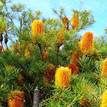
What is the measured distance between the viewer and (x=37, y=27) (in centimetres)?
280

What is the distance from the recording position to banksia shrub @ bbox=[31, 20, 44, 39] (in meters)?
2.79

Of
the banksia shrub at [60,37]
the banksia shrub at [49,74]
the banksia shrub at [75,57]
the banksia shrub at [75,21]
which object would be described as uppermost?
the banksia shrub at [75,21]

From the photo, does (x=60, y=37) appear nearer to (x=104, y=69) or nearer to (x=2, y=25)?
(x=2, y=25)

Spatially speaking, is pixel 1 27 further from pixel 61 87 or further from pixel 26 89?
pixel 61 87

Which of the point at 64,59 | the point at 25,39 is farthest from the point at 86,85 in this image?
the point at 64,59

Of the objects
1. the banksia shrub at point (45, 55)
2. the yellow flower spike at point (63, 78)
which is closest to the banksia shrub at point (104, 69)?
the yellow flower spike at point (63, 78)

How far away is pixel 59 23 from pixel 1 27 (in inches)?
16.7

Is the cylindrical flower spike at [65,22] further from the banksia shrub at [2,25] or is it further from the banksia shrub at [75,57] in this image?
the banksia shrub at [2,25]

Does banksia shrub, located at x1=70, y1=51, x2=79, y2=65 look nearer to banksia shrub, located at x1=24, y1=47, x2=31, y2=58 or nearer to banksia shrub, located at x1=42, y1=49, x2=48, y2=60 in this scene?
banksia shrub, located at x1=42, y1=49, x2=48, y2=60

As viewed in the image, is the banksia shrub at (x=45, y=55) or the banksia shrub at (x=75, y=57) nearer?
the banksia shrub at (x=75, y=57)

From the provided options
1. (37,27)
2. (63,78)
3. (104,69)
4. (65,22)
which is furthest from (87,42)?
(65,22)

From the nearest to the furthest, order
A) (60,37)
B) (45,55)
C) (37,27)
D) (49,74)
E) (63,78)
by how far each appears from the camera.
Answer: (63,78) → (37,27) → (60,37) → (49,74) → (45,55)

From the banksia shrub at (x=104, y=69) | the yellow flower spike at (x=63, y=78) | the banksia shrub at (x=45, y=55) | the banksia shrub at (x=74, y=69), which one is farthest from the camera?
the banksia shrub at (x=45, y=55)

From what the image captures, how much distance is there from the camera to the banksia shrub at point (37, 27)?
2791mm
